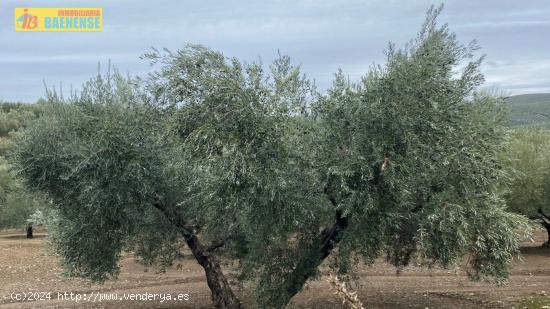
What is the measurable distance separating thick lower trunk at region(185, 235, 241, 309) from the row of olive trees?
127 inches

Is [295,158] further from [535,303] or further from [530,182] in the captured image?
[530,182]

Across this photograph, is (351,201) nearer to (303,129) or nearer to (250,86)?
→ (303,129)

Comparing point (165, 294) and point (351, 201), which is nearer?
point (351, 201)

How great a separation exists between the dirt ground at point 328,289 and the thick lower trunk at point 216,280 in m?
1.41

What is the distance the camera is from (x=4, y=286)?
115 feet

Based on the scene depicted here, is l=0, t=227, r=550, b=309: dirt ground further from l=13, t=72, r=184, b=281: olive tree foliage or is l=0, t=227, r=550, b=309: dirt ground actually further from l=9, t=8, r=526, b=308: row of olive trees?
l=13, t=72, r=184, b=281: olive tree foliage

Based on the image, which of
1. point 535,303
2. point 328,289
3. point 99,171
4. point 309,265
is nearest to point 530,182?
point 535,303

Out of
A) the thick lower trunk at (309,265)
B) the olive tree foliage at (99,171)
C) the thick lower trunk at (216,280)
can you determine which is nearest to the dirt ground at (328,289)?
the thick lower trunk at (216,280)

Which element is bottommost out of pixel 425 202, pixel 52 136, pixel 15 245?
pixel 15 245

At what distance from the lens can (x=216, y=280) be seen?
2386cm

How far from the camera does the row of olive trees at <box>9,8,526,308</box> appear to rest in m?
16.4

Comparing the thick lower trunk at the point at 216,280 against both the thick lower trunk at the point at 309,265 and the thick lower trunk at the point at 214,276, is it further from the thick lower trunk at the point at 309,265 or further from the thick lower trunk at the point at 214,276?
the thick lower trunk at the point at 309,265

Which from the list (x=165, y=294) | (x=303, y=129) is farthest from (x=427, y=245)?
(x=165, y=294)

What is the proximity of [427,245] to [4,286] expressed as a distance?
30746 mm
